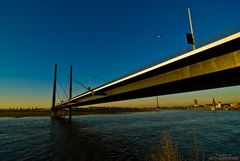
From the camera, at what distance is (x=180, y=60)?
42.5ft

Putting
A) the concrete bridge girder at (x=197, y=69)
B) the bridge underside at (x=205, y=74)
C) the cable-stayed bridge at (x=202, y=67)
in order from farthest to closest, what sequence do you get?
1. the bridge underside at (x=205, y=74)
2. the concrete bridge girder at (x=197, y=69)
3. the cable-stayed bridge at (x=202, y=67)

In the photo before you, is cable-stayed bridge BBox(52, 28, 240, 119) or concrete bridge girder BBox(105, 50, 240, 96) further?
concrete bridge girder BBox(105, 50, 240, 96)

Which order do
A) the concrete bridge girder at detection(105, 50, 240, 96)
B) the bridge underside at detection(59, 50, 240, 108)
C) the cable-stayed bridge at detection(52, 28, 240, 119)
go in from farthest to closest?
Result: the bridge underside at detection(59, 50, 240, 108) → the concrete bridge girder at detection(105, 50, 240, 96) → the cable-stayed bridge at detection(52, 28, 240, 119)

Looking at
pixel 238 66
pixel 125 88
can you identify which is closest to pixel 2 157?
pixel 125 88

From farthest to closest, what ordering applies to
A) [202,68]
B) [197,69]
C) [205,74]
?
[197,69]
[202,68]
[205,74]

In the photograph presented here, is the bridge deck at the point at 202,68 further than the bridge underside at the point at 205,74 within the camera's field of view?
No

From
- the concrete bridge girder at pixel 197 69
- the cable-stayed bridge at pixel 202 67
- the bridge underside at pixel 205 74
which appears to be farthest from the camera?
the bridge underside at pixel 205 74

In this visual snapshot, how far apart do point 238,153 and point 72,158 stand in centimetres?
1444

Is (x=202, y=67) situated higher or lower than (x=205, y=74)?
higher

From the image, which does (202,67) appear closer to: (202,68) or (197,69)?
(202,68)

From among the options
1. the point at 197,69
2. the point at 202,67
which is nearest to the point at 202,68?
the point at 202,67

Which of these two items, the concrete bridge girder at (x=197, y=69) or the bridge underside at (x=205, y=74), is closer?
the concrete bridge girder at (x=197, y=69)

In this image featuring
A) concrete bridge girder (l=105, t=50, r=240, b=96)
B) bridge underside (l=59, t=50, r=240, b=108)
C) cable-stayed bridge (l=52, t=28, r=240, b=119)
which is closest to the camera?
cable-stayed bridge (l=52, t=28, r=240, b=119)

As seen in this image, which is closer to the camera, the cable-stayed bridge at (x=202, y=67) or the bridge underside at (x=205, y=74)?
the cable-stayed bridge at (x=202, y=67)
